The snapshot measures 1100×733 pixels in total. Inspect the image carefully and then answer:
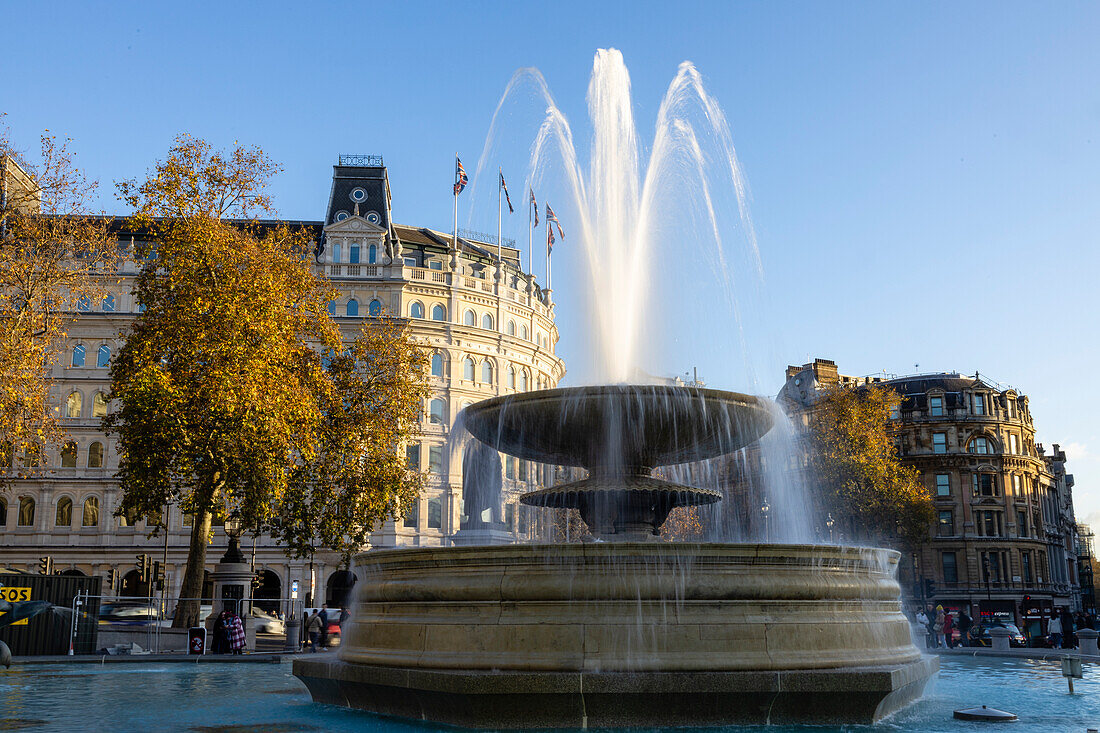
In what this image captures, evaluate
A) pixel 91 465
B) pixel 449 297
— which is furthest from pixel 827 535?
pixel 91 465

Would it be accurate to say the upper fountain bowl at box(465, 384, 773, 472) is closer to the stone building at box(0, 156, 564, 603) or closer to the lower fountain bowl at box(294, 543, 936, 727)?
the lower fountain bowl at box(294, 543, 936, 727)

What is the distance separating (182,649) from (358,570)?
13833 millimetres

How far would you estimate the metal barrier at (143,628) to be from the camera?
1980cm

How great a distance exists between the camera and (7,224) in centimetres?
2580

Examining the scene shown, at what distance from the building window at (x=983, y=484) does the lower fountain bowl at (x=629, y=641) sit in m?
61.0

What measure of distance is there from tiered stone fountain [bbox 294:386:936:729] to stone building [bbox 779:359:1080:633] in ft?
175

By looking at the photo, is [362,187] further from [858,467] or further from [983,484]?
[983,484]

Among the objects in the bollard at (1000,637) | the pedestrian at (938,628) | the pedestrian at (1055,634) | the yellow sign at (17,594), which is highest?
the yellow sign at (17,594)

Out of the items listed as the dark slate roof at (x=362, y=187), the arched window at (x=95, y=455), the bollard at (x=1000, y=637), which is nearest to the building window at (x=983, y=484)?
the dark slate roof at (x=362, y=187)

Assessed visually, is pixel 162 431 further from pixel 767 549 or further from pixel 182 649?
pixel 767 549

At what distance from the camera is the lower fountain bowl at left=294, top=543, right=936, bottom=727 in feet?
23.7

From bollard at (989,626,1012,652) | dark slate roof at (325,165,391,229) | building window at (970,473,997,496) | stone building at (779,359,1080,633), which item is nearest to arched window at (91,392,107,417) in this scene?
dark slate roof at (325,165,391,229)

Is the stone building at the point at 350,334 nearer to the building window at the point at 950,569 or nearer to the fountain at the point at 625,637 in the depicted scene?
the building window at the point at 950,569

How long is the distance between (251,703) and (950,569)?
202 ft
